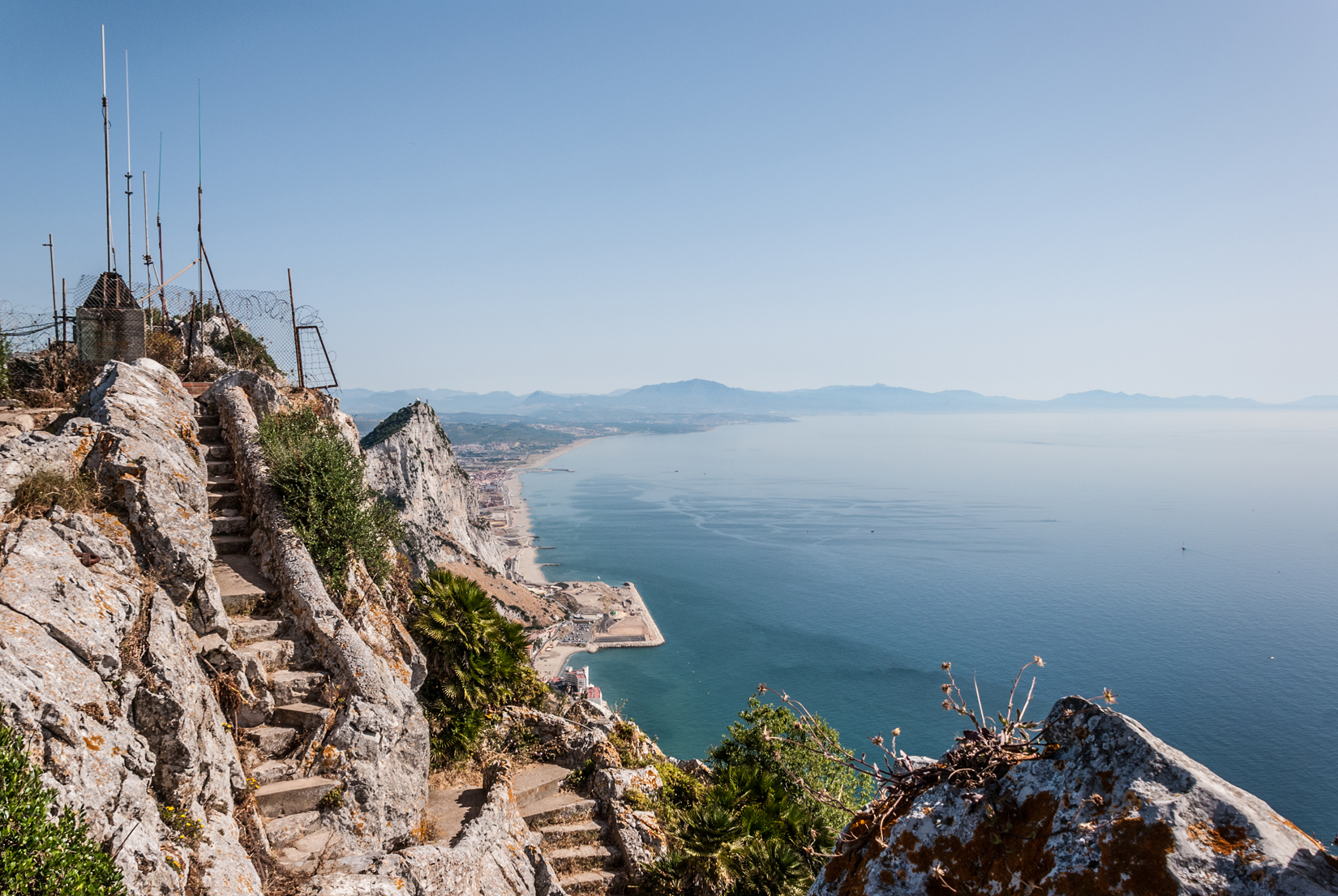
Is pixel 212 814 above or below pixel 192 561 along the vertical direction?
below

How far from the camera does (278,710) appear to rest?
27.9 feet

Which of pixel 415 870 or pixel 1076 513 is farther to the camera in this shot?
pixel 1076 513

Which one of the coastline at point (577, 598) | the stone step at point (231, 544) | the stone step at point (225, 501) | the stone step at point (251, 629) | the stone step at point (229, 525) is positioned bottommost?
the coastline at point (577, 598)

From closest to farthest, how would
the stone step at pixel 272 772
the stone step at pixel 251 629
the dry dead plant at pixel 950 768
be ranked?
the dry dead plant at pixel 950 768
the stone step at pixel 272 772
the stone step at pixel 251 629

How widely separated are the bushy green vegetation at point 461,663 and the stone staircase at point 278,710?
3.21m

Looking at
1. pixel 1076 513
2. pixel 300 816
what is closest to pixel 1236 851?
pixel 300 816

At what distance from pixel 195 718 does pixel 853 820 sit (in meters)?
6.53

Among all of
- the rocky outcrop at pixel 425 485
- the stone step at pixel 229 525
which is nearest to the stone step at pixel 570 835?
the stone step at pixel 229 525

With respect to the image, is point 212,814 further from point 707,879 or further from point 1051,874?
point 1051,874

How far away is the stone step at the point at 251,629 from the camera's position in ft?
29.6

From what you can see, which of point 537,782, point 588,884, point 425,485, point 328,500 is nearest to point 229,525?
point 328,500

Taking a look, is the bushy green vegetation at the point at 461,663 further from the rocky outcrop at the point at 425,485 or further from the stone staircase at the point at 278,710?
the rocky outcrop at the point at 425,485

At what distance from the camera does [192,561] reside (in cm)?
829

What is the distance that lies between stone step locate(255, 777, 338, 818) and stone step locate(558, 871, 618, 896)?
12.4 ft
